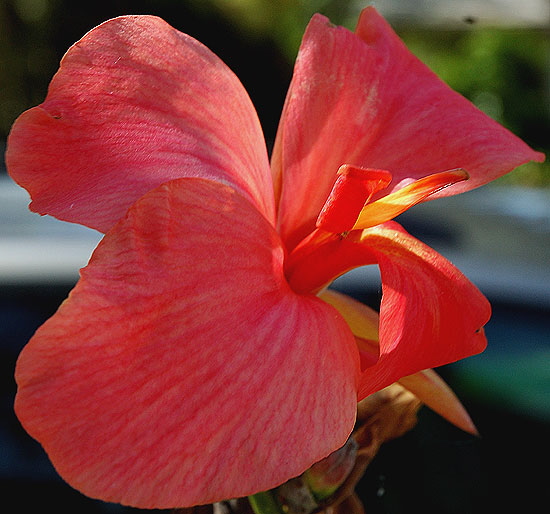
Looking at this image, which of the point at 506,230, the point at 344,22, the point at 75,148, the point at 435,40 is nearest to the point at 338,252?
the point at 75,148

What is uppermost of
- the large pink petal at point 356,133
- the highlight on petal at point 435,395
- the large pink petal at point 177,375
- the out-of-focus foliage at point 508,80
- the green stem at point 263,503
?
the large pink petal at point 356,133

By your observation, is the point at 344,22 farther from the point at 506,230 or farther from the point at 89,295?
the point at 89,295

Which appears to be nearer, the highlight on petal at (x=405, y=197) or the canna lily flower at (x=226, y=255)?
the canna lily flower at (x=226, y=255)

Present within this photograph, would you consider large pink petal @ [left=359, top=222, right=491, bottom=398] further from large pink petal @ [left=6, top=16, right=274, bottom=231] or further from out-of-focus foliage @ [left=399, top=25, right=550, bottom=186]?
out-of-focus foliage @ [left=399, top=25, right=550, bottom=186]

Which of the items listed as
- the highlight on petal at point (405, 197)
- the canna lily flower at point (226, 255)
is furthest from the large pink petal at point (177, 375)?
the highlight on petal at point (405, 197)

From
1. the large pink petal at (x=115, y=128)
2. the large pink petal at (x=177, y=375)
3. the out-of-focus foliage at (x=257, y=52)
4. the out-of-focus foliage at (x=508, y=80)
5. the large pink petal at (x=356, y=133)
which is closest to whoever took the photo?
the large pink petal at (x=177, y=375)

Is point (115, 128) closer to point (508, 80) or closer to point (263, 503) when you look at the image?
point (263, 503)

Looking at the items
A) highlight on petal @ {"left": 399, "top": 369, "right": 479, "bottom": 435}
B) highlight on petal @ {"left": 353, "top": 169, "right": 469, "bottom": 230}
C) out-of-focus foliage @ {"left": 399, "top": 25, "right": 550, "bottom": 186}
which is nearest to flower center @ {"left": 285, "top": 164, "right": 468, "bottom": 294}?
highlight on petal @ {"left": 353, "top": 169, "right": 469, "bottom": 230}

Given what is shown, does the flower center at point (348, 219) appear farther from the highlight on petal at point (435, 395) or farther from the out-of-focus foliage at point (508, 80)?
the out-of-focus foliage at point (508, 80)
